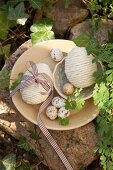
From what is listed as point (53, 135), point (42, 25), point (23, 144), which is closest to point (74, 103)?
point (53, 135)

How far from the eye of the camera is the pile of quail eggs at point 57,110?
1.78 metres

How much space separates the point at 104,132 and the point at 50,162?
38 cm

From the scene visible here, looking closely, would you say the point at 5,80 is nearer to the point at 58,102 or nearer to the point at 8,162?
the point at 58,102

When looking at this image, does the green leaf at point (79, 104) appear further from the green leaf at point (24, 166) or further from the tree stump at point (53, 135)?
the green leaf at point (24, 166)

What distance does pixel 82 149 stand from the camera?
1898 millimetres

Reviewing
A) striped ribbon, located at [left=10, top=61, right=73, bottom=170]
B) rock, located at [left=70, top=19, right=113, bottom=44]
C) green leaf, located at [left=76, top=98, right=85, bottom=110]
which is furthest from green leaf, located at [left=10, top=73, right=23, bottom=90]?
rock, located at [left=70, top=19, right=113, bottom=44]

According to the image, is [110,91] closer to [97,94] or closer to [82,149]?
[97,94]

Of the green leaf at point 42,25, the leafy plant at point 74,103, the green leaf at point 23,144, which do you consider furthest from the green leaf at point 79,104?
the green leaf at point 42,25

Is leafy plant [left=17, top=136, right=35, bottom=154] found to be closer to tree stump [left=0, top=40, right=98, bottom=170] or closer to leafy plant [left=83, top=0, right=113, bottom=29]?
tree stump [left=0, top=40, right=98, bottom=170]

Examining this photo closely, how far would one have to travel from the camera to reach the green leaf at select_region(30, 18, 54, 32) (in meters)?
2.04

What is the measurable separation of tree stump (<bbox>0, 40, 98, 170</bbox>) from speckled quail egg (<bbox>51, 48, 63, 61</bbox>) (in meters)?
0.20

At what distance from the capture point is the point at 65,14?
83.3 inches

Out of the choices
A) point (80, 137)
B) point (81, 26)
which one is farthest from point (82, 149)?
point (81, 26)

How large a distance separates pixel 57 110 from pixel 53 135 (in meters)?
0.15
